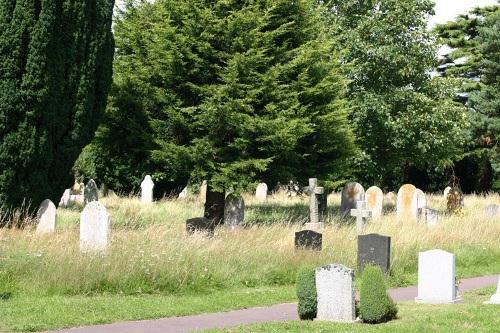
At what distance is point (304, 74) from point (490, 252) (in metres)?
7.61

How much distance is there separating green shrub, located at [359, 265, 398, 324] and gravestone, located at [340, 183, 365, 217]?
16.3 metres

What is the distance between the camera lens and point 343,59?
115ft

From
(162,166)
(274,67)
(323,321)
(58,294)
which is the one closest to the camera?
(323,321)

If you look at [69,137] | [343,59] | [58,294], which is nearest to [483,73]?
[343,59]

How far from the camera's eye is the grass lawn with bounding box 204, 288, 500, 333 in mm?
10086

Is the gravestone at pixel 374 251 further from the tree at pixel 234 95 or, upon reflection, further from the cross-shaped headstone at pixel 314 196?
the cross-shaped headstone at pixel 314 196

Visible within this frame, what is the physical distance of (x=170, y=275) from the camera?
45.3 ft

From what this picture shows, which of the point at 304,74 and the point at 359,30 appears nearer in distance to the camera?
the point at 304,74

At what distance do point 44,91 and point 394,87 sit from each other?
2009cm

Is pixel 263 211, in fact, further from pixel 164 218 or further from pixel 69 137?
pixel 69 137

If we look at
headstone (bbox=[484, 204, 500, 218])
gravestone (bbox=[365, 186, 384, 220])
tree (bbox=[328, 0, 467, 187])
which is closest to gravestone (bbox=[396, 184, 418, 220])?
gravestone (bbox=[365, 186, 384, 220])

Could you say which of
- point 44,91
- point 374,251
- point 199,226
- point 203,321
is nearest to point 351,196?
point 199,226

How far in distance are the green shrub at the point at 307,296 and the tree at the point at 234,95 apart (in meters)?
10.3

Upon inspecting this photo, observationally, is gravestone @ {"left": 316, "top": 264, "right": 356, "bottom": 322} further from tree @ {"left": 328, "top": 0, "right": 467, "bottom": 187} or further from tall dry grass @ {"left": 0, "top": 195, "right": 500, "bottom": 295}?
tree @ {"left": 328, "top": 0, "right": 467, "bottom": 187}
